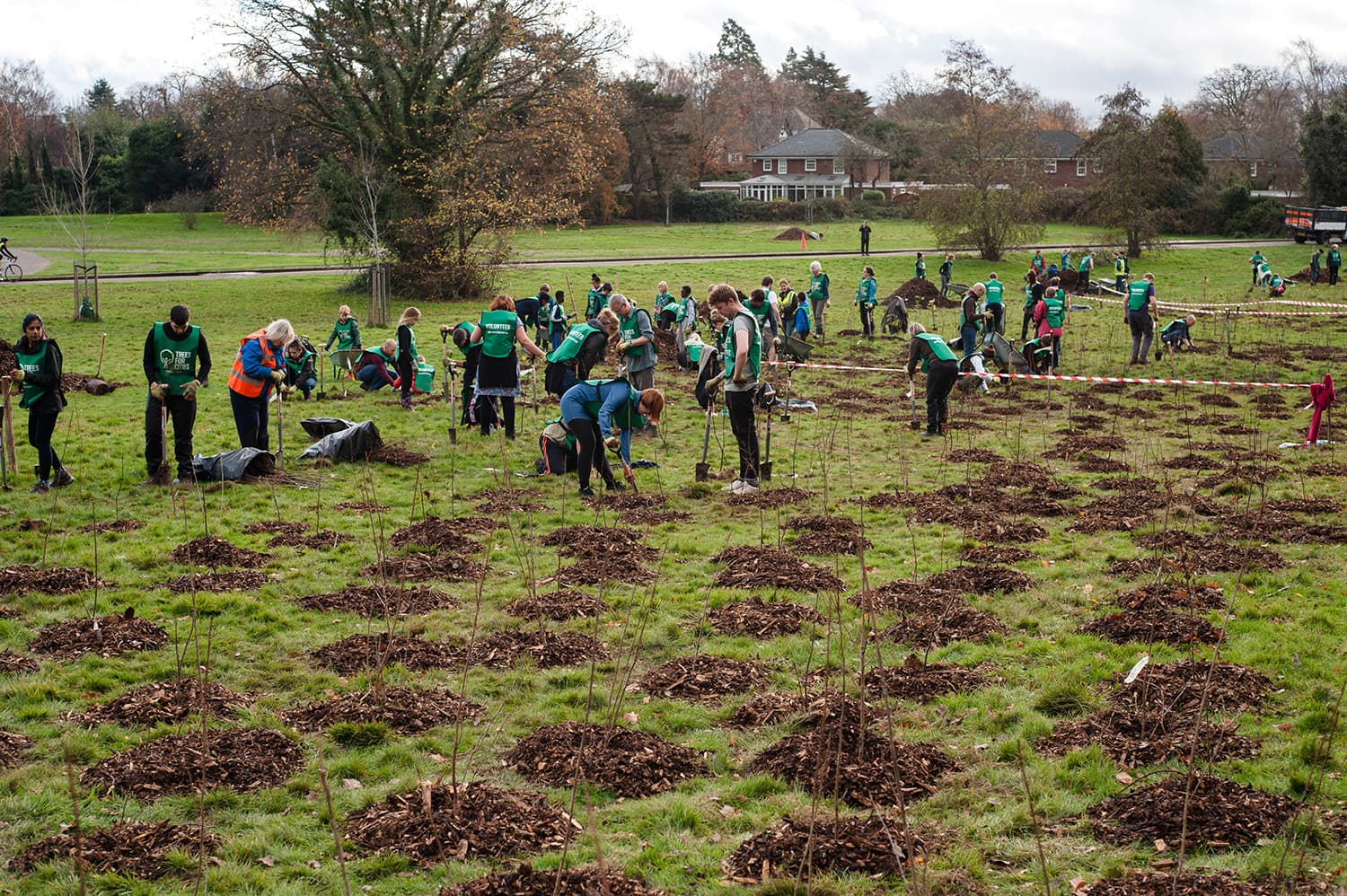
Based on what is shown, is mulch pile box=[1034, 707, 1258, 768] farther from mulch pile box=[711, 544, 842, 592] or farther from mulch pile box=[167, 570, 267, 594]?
mulch pile box=[167, 570, 267, 594]

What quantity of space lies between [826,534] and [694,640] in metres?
2.87

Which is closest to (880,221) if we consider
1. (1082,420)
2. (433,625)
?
(1082,420)

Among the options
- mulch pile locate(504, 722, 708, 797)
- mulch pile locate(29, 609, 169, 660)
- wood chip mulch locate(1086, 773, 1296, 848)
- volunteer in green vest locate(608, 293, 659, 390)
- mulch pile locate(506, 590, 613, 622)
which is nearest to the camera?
wood chip mulch locate(1086, 773, 1296, 848)

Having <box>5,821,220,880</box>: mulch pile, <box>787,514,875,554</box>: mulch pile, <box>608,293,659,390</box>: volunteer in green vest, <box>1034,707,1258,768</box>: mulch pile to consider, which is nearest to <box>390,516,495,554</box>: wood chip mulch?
<box>787,514,875,554</box>: mulch pile

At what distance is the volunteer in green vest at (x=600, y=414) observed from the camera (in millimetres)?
11766

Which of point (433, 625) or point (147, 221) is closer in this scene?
point (433, 625)

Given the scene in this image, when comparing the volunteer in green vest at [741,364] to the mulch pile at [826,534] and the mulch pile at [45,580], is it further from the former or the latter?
the mulch pile at [45,580]

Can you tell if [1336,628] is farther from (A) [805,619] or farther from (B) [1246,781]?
(A) [805,619]

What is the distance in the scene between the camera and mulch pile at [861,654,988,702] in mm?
7172

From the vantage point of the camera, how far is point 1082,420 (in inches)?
690

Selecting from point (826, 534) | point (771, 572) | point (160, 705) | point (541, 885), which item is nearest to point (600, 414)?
point (826, 534)

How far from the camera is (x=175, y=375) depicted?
12.2m

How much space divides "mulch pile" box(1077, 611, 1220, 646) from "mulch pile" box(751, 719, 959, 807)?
238 centimetres

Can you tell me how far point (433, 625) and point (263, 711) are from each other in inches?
67.1
